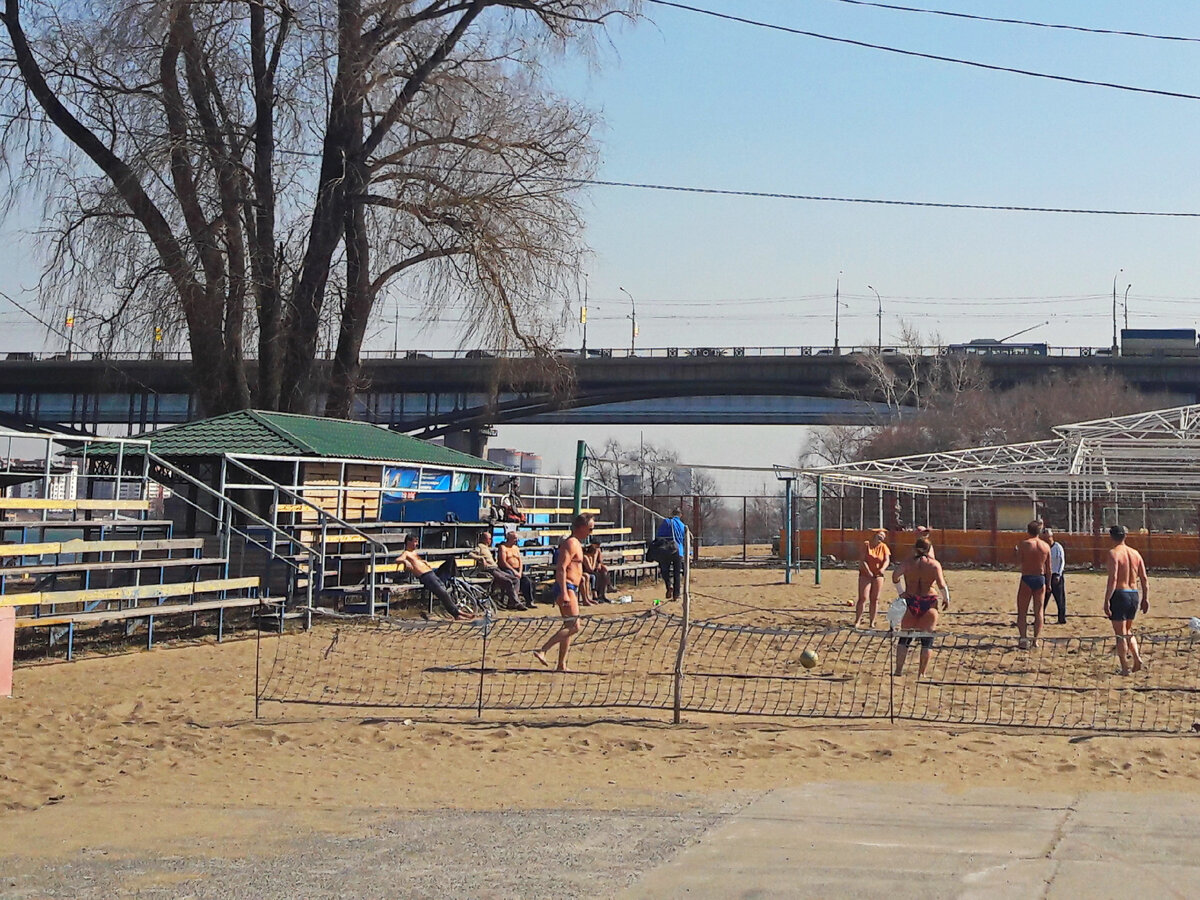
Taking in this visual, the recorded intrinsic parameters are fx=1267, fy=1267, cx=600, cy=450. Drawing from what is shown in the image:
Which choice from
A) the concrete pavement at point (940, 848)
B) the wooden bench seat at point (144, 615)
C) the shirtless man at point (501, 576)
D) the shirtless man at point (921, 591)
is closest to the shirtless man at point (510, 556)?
the shirtless man at point (501, 576)

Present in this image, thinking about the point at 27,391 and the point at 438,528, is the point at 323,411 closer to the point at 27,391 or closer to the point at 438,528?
the point at 438,528

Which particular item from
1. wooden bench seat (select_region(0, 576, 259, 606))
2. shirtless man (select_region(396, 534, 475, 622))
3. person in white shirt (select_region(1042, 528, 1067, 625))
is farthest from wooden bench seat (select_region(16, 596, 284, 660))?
person in white shirt (select_region(1042, 528, 1067, 625))

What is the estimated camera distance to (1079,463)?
124ft

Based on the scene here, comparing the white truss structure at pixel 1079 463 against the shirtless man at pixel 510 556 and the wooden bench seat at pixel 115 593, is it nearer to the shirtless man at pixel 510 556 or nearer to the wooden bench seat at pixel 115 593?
the shirtless man at pixel 510 556

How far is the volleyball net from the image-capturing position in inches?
447

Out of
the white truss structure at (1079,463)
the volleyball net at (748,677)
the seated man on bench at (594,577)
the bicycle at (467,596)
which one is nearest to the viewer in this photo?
the volleyball net at (748,677)

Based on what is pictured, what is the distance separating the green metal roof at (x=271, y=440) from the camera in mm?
20078

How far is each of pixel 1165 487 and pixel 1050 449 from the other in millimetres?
4769

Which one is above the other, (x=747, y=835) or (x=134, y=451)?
(x=134, y=451)

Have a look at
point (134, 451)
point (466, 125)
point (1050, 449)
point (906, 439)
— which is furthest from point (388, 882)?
point (906, 439)

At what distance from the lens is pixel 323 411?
90.7 ft

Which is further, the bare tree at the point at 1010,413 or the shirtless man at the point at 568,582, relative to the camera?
the bare tree at the point at 1010,413

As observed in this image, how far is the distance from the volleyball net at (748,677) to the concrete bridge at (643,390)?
1581 inches

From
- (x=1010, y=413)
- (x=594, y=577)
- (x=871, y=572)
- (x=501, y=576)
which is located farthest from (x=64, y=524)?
(x=1010, y=413)
